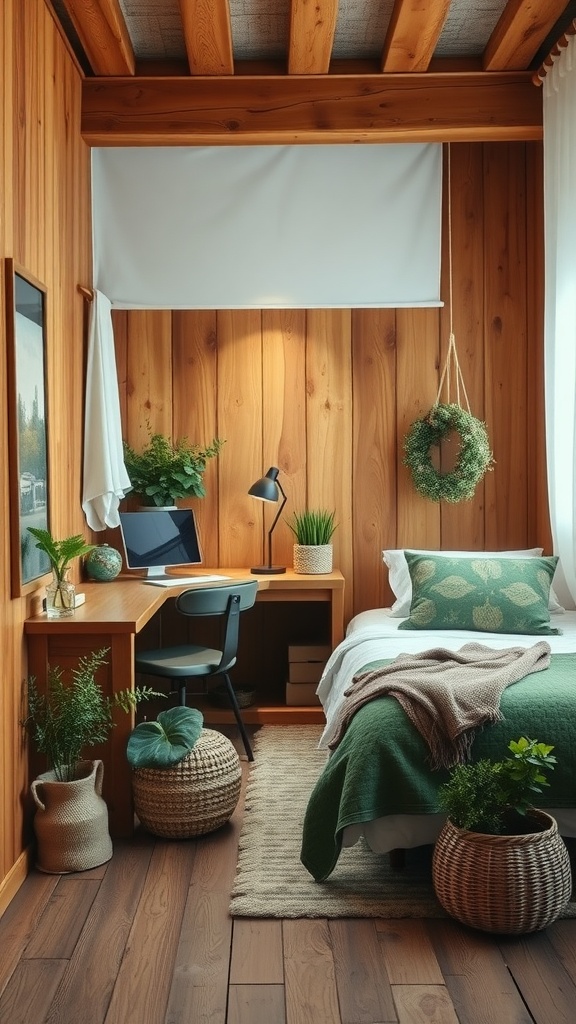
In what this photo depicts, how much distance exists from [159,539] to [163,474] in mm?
310

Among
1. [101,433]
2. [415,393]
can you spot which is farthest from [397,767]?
[415,393]

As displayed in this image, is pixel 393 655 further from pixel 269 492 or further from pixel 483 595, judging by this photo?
pixel 269 492

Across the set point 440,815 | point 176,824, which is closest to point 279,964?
point 440,815

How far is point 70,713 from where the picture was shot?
3016 mm

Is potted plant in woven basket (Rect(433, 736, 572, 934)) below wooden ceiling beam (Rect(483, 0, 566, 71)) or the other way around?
below

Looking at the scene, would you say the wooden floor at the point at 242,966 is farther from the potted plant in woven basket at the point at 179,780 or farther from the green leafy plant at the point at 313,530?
the green leafy plant at the point at 313,530

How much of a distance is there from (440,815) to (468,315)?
8.89 feet

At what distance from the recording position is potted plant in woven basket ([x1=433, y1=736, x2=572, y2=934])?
246 centimetres

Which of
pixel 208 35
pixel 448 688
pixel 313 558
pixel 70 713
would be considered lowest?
pixel 70 713

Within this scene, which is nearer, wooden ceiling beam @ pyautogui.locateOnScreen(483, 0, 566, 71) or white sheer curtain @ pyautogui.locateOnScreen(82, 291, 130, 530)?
wooden ceiling beam @ pyautogui.locateOnScreen(483, 0, 566, 71)

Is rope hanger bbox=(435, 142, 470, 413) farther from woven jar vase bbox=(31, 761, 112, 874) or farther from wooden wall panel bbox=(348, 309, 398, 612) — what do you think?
woven jar vase bbox=(31, 761, 112, 874)

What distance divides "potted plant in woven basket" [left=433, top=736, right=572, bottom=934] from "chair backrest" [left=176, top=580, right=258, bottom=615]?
128 cm

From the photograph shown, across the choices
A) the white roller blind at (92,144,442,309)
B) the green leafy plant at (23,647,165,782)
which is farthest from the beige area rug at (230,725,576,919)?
the white roller blind at (92,144,442,309)

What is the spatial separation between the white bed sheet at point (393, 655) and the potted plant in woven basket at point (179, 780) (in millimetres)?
416
